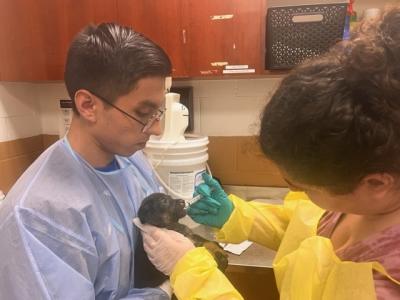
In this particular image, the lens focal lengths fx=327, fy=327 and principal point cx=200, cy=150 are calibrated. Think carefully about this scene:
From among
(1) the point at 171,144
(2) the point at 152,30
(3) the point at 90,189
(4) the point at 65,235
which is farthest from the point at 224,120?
(4) the point at 65,235

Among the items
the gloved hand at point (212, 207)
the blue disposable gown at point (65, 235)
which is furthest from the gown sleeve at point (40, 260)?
the gloved hand at point (212, 207)

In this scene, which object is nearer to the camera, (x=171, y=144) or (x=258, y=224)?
(x=258, y=224)

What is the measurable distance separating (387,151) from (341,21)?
41.0 inches

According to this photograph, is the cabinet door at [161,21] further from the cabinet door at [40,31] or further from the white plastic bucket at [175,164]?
the white plastic bucket at [175,164]

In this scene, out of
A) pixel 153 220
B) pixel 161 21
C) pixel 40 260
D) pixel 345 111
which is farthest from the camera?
pixel 161 21

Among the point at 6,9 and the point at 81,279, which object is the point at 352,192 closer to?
the point at 81,279

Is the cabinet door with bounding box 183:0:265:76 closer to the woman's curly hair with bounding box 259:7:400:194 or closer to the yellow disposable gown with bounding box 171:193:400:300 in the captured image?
the yellow disposable gown with bounding box 171:193:400:300

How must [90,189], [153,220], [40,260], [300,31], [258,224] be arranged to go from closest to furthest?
[40,260]
[90,189]
[153,220]
[258,224]
[300,31]

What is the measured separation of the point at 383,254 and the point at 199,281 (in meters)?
0.37

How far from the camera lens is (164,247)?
31.6 inches

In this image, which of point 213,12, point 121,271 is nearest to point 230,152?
point 213,12

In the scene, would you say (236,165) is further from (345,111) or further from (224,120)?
(345,111)

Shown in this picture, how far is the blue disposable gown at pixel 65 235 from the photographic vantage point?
0.64 metres

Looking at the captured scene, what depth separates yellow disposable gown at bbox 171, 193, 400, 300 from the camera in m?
0.54
